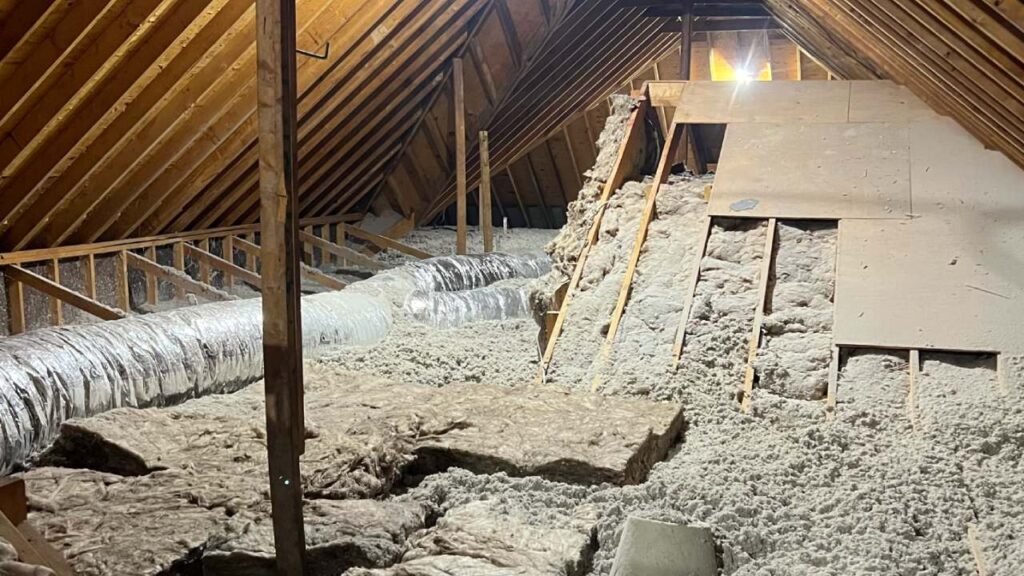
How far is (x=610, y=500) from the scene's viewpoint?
267 cm

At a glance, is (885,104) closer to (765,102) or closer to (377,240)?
(765,102)

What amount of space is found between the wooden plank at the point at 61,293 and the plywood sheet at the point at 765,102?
325 centimetres

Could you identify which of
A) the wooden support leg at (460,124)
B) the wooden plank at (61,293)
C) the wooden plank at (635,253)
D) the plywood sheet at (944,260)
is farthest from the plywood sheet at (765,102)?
the wooden plank at (61,293)

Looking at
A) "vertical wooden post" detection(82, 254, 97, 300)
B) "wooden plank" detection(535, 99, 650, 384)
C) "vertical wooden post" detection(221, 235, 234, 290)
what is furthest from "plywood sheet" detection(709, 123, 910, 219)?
"vertical wooden post" detection(221, 235, 234, 290)

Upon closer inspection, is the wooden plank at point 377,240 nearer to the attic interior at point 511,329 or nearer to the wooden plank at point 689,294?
the attic interior at point 511,329

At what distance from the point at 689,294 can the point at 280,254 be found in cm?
248

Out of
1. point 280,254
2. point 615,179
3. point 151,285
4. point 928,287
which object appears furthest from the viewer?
point 151,285

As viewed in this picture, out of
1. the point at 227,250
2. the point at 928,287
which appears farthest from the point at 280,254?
the point at 227,250

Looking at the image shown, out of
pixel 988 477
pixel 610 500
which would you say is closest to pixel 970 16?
pixel 988 477

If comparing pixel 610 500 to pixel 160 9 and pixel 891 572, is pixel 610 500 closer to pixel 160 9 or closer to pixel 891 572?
pixel 891 572

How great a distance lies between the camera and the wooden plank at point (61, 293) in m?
4.41

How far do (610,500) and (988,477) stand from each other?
1234 millimetres

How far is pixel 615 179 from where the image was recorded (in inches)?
190

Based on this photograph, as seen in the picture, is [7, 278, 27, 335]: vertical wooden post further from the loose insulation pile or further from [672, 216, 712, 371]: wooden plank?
[672, 216, 712, 371]: wooden plank
